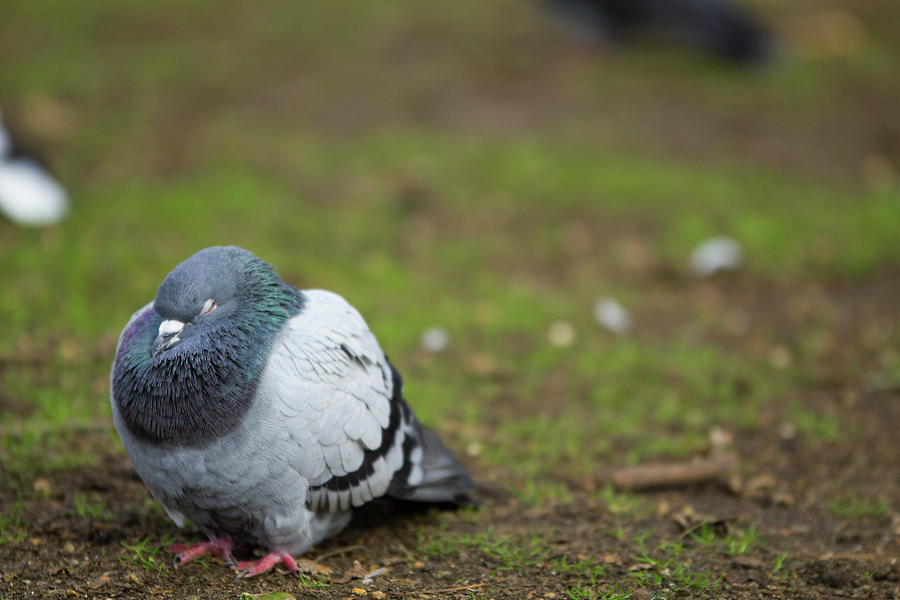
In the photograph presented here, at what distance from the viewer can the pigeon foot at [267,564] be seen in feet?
9.95

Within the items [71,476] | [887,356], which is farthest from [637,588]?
[887,356]

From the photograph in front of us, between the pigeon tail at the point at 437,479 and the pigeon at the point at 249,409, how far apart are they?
0.24 m

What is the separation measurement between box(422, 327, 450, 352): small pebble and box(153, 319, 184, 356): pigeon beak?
96.7 inches

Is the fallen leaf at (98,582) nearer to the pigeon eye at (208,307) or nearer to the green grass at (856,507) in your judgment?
the pigeon eye at (208,307)

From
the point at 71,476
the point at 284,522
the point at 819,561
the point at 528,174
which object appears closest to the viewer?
the point at 284,522

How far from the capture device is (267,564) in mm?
3047

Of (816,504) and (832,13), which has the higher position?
(832,13)

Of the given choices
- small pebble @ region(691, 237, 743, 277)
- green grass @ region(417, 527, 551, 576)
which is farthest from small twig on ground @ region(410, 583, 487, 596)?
small pebble @ region(691, 237, 743, 277)

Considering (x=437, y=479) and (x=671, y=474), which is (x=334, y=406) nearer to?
(x=437, y=479)

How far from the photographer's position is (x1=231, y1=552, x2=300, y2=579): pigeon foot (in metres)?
3.03

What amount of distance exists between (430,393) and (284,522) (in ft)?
6.08

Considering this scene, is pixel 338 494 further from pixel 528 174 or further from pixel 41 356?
pixel 528 174

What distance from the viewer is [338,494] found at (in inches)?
121

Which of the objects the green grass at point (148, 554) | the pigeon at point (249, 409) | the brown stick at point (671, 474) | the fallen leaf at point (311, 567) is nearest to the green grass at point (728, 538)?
the brown stick at point (671, 474)
